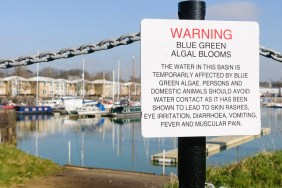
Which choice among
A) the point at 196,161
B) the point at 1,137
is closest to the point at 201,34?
the point at 196,161

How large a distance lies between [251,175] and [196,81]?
157 inches

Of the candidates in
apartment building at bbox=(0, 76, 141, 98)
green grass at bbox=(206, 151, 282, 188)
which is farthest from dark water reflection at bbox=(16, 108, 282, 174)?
apartment building at bbox=(0, 76, 141, 98)

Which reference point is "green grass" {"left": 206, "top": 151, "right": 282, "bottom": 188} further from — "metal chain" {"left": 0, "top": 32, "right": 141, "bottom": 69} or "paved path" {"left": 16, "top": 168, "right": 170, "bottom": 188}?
"paved path" {"left": 16, "top": 168, "right": 170, "bottom": 188}

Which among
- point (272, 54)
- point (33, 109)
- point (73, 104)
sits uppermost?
point (272, 54)

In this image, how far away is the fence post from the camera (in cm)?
301

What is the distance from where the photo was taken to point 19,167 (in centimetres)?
1255

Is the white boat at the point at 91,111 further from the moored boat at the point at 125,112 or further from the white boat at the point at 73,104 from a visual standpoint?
the white boat at the point at 73,104

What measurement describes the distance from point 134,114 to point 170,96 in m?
80.6

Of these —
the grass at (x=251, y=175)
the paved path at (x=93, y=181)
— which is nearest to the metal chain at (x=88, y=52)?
the grass at (x=251, y=175)

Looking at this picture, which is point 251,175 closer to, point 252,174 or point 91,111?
point 252,174

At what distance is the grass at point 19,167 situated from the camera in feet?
36.8

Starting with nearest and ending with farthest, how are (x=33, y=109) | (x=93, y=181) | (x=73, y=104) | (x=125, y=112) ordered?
(x=93, y=181), (x=125, y=112), (x=33, y=109), (x=73, y=104)

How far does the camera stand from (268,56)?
14.6ft

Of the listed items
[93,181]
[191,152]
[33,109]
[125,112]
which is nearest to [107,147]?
[93,181]
